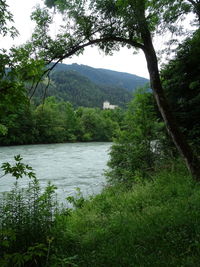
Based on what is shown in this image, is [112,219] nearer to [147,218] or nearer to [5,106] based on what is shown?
[147,218]

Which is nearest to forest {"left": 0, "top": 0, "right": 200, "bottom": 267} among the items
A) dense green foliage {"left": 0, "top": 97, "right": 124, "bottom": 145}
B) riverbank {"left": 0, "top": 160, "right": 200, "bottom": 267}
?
riverbank {"left": 0, "top": 160, "right": 200, "bottom": 267}

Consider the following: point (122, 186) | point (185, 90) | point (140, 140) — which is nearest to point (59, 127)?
point (140, 140)

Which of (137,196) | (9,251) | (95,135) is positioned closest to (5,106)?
(9,251)

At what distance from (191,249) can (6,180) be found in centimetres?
1122

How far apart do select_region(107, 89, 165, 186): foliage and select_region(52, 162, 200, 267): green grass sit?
3.96 meters

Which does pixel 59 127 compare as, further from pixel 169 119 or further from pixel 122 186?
pixel 169 119

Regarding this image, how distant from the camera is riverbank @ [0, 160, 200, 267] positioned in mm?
2859

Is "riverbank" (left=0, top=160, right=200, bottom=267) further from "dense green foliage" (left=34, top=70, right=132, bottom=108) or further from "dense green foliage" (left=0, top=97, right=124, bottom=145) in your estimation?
"dense green foliage" (left=34, top=70, right=132, bottom=108)

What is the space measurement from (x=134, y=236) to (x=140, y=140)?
655cm

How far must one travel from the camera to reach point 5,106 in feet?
6.42

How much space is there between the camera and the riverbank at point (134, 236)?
2.86 metres

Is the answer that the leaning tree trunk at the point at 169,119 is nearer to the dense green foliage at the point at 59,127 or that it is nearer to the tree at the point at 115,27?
the tree at the point at 115,27

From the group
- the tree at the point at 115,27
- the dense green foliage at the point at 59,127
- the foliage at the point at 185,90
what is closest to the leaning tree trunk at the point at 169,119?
the tree at the point at 115,27

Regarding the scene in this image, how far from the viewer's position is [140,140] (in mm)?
9773
